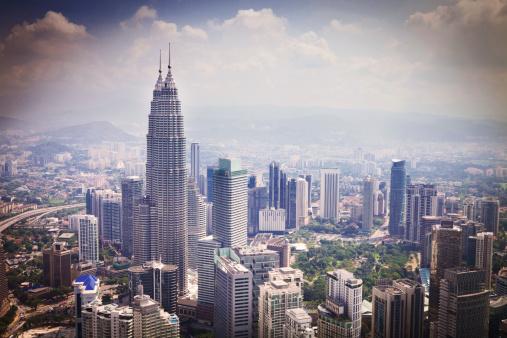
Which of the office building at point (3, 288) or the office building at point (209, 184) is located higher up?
the office building at point (209, 184)

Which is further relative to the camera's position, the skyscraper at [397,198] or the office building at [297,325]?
the skyscraper at [397,198]

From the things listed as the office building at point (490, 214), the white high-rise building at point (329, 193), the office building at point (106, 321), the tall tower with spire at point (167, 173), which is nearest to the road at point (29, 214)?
the tall tower with spire at point (167, 173)

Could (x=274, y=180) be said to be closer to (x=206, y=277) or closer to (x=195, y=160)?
(x=195, y=160)

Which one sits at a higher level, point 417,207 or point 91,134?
point 91,134

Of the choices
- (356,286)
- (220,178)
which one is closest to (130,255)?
(220,178)

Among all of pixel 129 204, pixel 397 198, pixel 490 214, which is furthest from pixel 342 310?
pixel 397 198

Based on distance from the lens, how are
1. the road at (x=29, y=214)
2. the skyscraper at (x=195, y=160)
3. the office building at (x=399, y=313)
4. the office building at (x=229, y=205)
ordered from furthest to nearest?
the skyscraper at (x=195, y=160) < the office building at (x=229, y=205) < the road at (x=29, y=214) < the office building at (x=399, y=313)

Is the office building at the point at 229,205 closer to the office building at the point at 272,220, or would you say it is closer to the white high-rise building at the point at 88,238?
the white high-rise building at the point at 88,238
